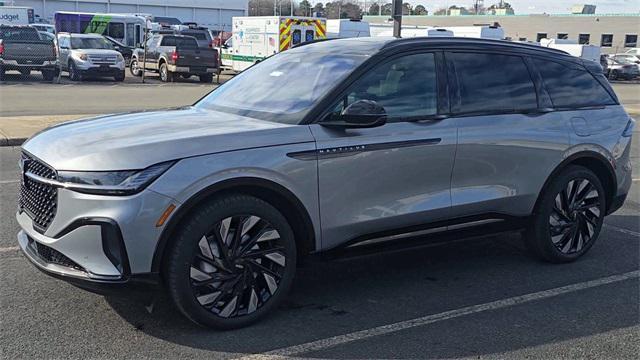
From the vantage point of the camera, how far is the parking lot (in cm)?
370

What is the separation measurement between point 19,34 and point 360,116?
68.7 ft

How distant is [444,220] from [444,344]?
3.53 ft

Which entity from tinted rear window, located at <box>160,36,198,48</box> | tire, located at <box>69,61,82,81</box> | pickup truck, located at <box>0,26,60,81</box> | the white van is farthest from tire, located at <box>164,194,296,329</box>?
the white van

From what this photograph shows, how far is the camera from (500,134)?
190 inches

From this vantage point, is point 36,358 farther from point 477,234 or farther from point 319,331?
point 477,234

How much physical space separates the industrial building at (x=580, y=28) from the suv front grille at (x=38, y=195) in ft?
211

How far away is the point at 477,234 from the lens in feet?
16.0

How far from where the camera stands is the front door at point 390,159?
4098 mm

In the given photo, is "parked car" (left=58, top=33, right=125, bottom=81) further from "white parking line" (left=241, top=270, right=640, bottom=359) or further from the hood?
"white parking line" (left=241, top=270, right=640, bottom=359)

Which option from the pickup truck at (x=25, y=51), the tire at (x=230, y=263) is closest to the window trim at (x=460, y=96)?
the tire at (x=230, y=263)

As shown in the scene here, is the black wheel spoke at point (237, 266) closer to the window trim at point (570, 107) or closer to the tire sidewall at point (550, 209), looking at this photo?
the tire sidewall at point (550, 209)

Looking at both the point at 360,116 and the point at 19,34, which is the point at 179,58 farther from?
the point at 360,116

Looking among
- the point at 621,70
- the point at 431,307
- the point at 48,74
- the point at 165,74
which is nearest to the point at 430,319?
the point at 431,307

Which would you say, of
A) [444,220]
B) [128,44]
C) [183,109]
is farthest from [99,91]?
[128,44]
